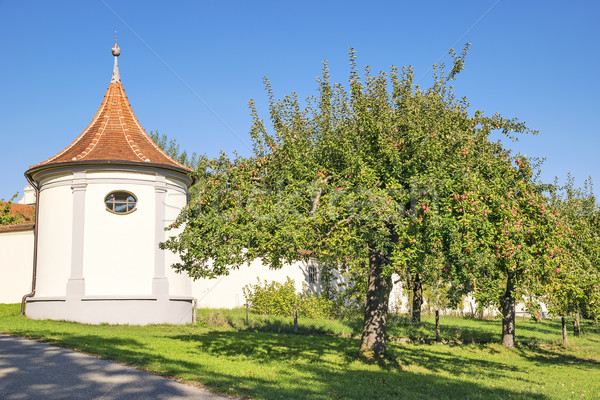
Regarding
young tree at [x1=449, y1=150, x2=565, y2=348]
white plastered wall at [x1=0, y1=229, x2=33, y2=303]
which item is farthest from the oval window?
young tree at [x1=449, y1=150, x2=565, y2=348]

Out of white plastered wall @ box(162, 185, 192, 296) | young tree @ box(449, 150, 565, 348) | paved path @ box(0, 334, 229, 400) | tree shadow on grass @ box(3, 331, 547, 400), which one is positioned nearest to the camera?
paved path @ box(0, 334, 229, 400)

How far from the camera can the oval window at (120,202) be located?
2167 cm

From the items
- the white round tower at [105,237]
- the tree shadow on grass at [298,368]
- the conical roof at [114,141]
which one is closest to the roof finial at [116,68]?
the conical roof at [114,141]

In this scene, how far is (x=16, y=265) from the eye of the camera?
24281mm

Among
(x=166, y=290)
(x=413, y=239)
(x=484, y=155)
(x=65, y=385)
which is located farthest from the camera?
(x=166, y=290)

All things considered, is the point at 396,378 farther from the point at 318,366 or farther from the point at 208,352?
the point at 208,352

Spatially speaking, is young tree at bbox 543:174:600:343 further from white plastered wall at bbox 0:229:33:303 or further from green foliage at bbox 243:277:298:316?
white plastered wall at bbox 0:229:33:303

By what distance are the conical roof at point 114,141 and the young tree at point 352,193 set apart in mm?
9417

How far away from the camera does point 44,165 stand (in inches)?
853

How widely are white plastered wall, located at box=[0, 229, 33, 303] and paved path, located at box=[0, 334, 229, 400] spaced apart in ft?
45.2

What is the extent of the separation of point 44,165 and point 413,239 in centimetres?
1698

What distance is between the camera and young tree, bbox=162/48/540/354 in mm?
11547

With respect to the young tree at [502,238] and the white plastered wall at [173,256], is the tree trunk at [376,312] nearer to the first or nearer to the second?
the young tree at [502,238]

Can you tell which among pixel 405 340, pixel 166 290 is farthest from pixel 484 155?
pixel 166 290
